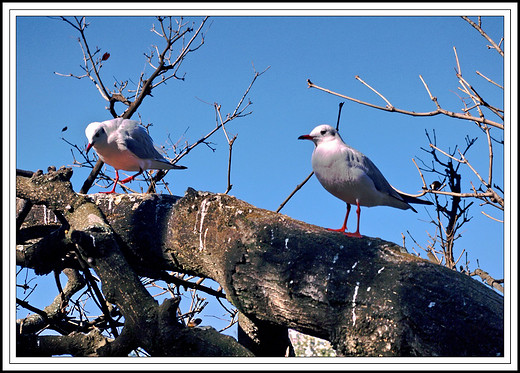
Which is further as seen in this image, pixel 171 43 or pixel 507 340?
pixel 171 43

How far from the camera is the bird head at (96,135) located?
5840 mm

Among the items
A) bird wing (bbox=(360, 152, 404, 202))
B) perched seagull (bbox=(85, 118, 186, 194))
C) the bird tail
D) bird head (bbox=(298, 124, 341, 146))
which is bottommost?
the bird tail

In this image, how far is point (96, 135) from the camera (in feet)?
19.2

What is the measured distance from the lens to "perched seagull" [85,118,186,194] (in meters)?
5.87

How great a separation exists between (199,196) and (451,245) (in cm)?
230

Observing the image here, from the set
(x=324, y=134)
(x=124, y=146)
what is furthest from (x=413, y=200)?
(x=124, y=146)

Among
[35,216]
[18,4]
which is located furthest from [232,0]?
[35,216]

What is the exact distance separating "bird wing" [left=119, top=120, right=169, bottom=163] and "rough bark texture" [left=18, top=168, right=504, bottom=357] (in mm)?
1259

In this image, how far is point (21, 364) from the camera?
3.45 metres

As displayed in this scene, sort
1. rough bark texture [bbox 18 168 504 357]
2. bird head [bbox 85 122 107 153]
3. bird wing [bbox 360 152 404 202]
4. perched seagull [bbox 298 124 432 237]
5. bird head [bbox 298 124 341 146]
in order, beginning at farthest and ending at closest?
bird head [bbox 85 122 107 153]
bird head [bbox 298 124 341 146]
bird wing [bbox 360 152 404 202]
perched seagull [bbox 298 124 432 237]
rough bark texture [bbox 18 168 504 357]

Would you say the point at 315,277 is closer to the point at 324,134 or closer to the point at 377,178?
the point at 377,178

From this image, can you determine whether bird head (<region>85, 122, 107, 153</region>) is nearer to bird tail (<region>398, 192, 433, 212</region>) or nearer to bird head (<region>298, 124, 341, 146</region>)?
bird head (<region>298, 124, 341, 146</region>)

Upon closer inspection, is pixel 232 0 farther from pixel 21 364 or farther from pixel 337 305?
pixel 21 364

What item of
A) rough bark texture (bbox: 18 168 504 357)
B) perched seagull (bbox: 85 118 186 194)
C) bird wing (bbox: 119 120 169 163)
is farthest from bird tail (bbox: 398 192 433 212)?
bird wing (bbox: 119 120 169 163)
